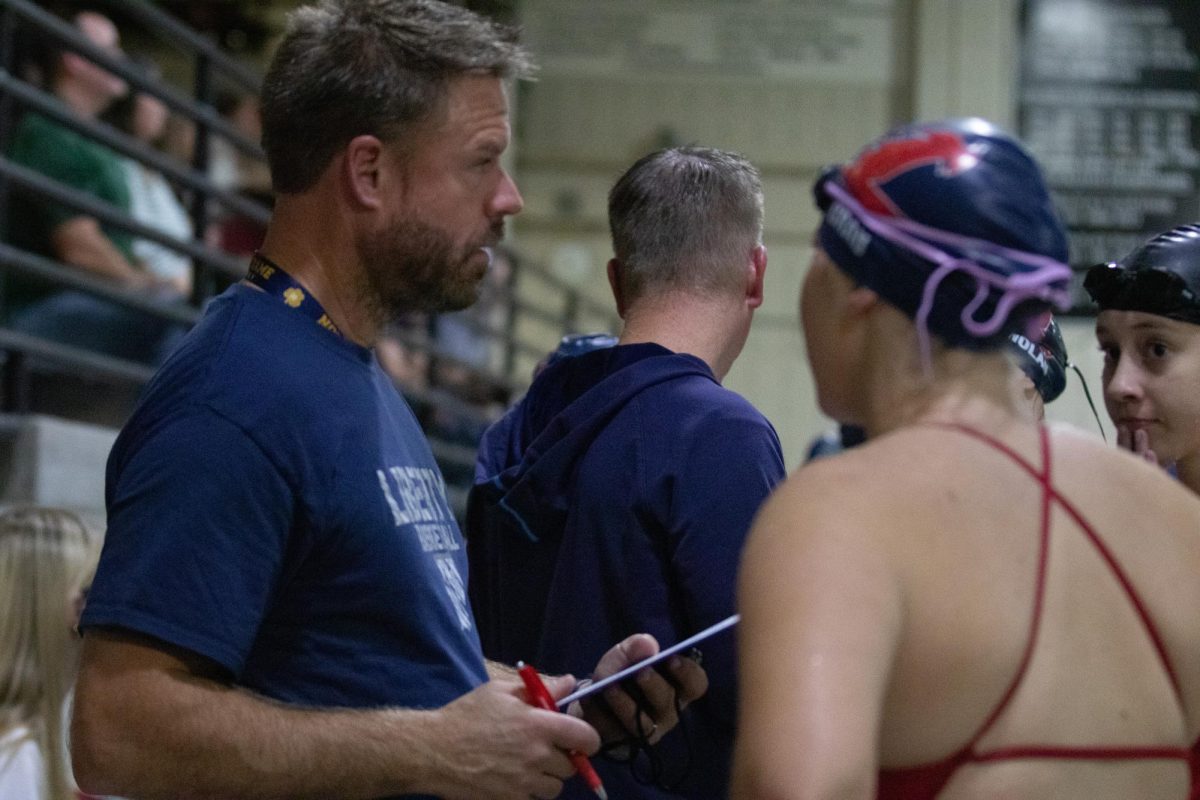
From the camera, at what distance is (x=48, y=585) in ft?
11.1

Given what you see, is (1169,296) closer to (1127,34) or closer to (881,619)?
(881,619)

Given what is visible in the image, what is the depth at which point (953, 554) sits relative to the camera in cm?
166

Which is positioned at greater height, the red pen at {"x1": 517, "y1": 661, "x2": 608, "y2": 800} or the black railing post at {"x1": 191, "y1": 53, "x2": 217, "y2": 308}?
the black railing post at {"x1": 191, "y1": 53, "x2": 217, "y2": 308}

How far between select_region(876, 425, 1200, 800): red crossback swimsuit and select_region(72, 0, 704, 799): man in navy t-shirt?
0.54 metres

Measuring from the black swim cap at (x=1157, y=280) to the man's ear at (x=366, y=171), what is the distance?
138 cm

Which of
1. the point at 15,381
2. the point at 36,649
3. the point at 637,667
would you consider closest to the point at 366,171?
the point at 637,667

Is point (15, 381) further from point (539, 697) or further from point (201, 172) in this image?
point (539, 697)

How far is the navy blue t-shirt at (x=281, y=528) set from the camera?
200 centimetres

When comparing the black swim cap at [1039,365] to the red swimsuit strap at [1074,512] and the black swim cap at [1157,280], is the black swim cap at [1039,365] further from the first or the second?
the red swimsuit strap at [1074,512]

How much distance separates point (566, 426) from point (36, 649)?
1.32 metres

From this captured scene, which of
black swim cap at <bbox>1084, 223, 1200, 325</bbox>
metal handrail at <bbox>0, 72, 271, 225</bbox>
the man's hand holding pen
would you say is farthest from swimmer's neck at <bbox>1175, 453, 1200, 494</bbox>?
metal handrail at <bbox>0, 72, 271, 225</bbox>

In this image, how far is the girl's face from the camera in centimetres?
287

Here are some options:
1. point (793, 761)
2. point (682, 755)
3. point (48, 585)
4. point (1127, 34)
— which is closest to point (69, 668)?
point (48, 585)

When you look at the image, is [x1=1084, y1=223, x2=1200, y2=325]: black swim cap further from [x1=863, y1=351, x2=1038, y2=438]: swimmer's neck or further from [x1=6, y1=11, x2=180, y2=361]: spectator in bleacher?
[x1=6, y1=11, x2=180, y2=361]: spectator in bleacher
